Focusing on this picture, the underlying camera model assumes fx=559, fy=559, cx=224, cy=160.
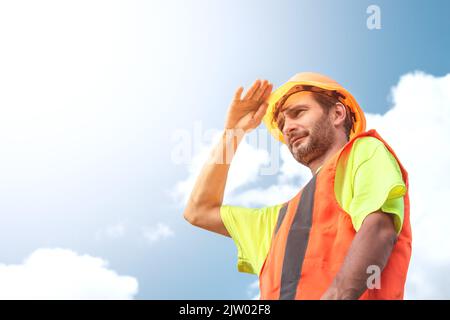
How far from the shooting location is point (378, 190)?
3176 mm

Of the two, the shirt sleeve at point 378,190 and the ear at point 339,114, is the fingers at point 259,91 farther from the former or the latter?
the shirt sleeve at point 378,190

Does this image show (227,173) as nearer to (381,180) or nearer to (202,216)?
(202,216)

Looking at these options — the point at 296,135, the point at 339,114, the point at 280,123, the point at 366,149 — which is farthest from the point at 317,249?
the point at 280,123

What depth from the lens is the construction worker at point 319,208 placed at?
10.0 feet

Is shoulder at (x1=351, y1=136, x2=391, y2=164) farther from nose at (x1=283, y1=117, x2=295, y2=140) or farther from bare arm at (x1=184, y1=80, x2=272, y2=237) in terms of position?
bare arm at (x1=184, y1=80, x2=272, y2=237)

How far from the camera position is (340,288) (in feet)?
9.57

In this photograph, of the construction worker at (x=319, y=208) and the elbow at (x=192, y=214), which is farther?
the elbow at (x=192, y=214)

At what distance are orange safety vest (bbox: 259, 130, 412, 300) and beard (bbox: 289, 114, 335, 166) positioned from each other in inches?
14.5

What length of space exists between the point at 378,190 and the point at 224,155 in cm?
180

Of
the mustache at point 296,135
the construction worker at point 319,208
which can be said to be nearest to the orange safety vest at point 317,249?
the construction worker at point 319,208

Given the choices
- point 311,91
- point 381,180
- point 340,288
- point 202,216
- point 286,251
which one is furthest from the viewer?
point 202,216

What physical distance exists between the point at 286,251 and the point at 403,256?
2.37 ft

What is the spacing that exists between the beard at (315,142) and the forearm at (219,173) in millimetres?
732
